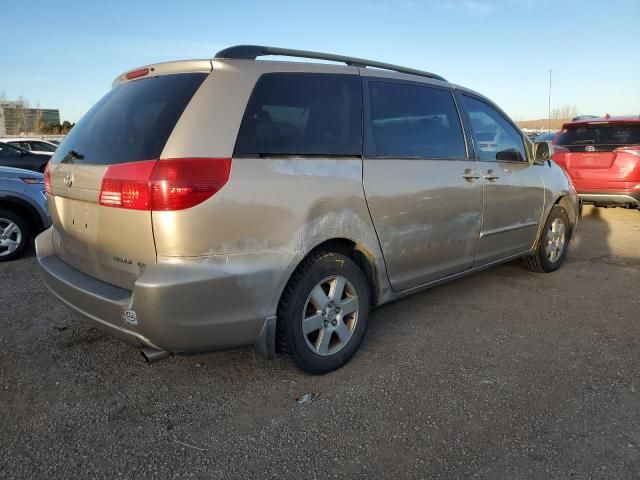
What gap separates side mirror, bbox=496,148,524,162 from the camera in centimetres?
431

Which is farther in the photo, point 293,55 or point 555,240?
point 555,240

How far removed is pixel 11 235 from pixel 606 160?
8.37 metres

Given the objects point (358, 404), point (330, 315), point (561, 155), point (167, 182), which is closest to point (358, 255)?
point (330, 315)

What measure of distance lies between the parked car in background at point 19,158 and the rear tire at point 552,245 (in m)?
9.14

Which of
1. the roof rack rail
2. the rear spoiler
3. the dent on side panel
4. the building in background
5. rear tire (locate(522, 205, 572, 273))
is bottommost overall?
rear tire (locate(522, 205, 572, 273))

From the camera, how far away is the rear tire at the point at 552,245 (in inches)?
198

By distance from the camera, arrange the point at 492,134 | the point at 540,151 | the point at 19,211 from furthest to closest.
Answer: the point at 19,211 < the point at 540,151 < the point at 492,134

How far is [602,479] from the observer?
2.13m

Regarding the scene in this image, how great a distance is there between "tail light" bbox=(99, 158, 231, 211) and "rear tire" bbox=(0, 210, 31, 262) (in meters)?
4.10

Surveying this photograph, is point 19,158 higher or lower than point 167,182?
higher

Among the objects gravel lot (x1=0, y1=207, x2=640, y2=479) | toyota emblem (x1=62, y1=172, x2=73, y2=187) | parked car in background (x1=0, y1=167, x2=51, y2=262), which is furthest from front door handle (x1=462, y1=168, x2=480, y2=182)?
parked car in background (x1=0, y1=167, x2=51, y2=262)

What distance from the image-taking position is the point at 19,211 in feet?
19.4

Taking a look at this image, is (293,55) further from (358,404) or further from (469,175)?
(358,404)

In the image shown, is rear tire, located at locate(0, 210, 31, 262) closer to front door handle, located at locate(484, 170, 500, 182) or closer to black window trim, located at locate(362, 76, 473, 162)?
A: black window trim, located at locate(362, 76, 473, 162)
